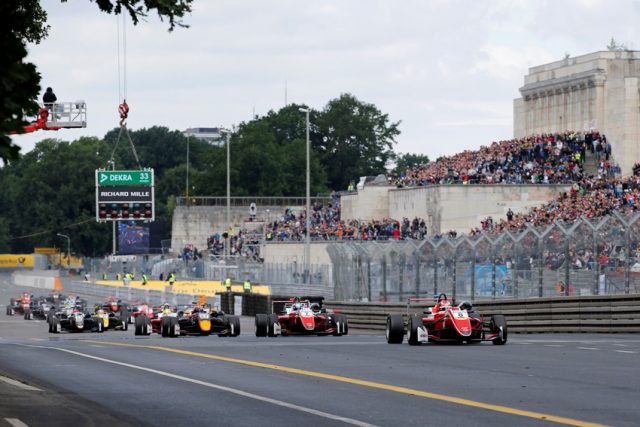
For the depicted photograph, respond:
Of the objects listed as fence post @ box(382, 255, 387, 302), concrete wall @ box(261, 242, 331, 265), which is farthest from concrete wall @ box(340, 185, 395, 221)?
fence post @ box(382, 255, 387, 302)

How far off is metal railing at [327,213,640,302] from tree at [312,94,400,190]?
11854 centimetres

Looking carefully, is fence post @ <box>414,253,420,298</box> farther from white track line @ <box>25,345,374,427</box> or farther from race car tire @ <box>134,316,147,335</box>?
white track line @ <box>25,345,374,427</box>

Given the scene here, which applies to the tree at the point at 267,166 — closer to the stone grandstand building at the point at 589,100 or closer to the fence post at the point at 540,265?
the stone grandstand building at the point at 589,100

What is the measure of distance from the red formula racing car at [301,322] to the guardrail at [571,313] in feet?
11.9

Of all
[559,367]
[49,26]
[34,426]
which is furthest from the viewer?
[49,26]

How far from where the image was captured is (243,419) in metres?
14.2

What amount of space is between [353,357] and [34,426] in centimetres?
1119

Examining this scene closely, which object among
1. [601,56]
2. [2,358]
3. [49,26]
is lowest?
[2,358]

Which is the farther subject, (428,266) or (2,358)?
(428,266)

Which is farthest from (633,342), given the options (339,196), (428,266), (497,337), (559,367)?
(339,196)

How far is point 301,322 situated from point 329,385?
1835cm

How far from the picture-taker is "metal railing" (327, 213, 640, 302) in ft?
104

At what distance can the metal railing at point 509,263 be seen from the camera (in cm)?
3161

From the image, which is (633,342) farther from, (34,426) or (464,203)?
(464,203)
